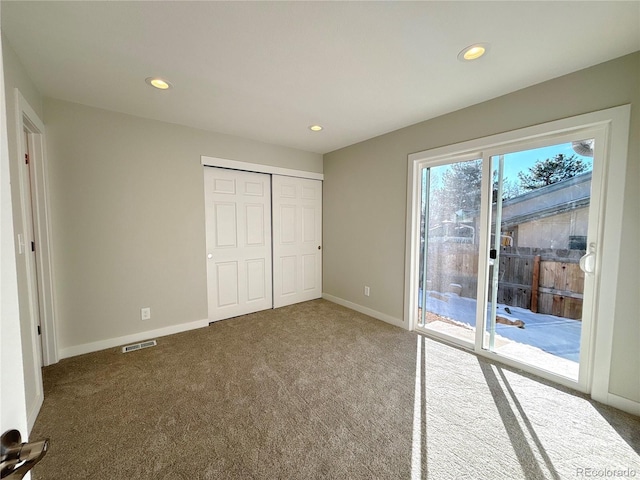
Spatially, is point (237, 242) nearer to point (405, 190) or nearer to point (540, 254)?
point (405, 190)

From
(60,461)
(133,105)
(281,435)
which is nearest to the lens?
(60,461)

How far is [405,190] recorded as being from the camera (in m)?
3.22

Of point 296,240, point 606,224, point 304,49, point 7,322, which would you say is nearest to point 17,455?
point 7,322

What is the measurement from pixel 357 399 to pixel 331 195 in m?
2.95

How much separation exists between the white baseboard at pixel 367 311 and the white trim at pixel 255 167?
196cm

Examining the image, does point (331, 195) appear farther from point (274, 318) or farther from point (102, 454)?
point (102, 454)

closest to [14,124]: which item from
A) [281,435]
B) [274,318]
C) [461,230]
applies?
[281,435]

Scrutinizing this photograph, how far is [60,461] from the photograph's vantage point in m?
1.51

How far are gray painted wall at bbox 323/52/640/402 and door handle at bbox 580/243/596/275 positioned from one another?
0.51 feet

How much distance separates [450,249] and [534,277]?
2.55 feet

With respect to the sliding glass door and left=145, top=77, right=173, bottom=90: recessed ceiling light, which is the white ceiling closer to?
left=145, top=77, right=173, bottom=90: recessed ceiling light

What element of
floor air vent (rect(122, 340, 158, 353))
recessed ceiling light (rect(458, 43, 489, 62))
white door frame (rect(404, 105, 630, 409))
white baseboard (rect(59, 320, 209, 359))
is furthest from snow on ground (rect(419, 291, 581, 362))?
floor air vent (rect(122, 340, 158, 353))

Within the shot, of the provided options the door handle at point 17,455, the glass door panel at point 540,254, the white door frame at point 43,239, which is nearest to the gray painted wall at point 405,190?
the glass door panel at point 540,254

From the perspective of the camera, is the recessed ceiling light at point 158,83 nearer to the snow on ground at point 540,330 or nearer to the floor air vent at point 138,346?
the floor air vent at point 138,346
